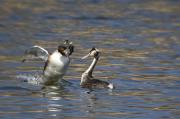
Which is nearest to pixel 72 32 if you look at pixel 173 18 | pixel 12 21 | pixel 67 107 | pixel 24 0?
pixel 12 21

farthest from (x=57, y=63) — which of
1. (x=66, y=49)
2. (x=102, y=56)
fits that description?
(x=102, y=56)

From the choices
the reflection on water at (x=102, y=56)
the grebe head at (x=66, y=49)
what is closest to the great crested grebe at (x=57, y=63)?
the grebe head at (x=66, y=49)

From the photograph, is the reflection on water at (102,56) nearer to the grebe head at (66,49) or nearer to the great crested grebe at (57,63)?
the great crested grebe at (57,63)

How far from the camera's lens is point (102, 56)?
24719mm

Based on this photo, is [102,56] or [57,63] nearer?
[57,63]

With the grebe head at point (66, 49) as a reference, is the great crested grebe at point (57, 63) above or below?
below

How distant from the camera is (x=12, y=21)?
3244cm

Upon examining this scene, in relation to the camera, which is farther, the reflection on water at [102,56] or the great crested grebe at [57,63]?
the great crested grebe at [57,63]

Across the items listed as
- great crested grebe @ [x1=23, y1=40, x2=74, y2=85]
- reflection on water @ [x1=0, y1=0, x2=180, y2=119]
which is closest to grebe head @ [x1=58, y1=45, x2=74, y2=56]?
great crested grebe @ [x1=23, y1=40, x2=74, y2=85]

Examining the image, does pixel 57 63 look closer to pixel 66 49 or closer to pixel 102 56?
pixel 66 49

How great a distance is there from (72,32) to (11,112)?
45.1ft

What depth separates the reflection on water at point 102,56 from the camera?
661 inches

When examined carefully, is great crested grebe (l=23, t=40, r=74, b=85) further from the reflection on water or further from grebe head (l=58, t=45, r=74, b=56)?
the reflection on water

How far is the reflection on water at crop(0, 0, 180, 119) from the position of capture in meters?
16.8
